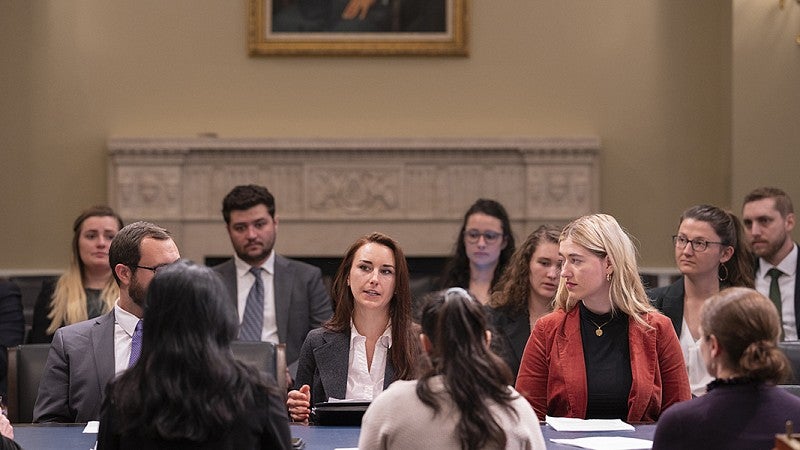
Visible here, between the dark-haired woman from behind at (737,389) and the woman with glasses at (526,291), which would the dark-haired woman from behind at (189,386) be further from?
the woman with glasses at (526,291)

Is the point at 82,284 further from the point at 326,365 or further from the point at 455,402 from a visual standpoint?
the point at 455,402

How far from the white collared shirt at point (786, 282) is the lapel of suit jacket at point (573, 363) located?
2242mm

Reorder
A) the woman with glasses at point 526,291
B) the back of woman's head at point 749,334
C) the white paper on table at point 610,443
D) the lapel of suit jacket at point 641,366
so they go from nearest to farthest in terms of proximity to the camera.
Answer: the back of woman's head at point 749,334 → the white paper on table at point 610,443 → the lapel of suit jacket at point 641,366 → the woman with glasses at point 526,291

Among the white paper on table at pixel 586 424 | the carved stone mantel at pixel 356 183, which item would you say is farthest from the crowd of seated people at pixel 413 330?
the carved stone mantel at pixel 356 183

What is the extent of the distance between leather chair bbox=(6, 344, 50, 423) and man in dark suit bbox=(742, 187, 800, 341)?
3554mm

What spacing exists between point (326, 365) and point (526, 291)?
1210mm

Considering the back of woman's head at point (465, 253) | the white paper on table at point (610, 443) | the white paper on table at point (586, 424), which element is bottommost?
the white paper on table at point (586, 424)

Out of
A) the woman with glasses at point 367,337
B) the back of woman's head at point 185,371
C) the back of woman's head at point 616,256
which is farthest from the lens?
the woman with glasses at point 367,337

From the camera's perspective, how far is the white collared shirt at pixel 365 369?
13.5 ft

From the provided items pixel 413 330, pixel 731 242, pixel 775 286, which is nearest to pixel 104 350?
pixel 413 330

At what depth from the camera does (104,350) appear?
3951 millimetres

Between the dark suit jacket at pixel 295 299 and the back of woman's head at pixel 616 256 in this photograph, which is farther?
the dark suit jacket at pixel 295 299

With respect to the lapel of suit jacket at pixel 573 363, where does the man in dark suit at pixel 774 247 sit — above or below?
above

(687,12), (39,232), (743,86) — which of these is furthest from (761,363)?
(39,232)
